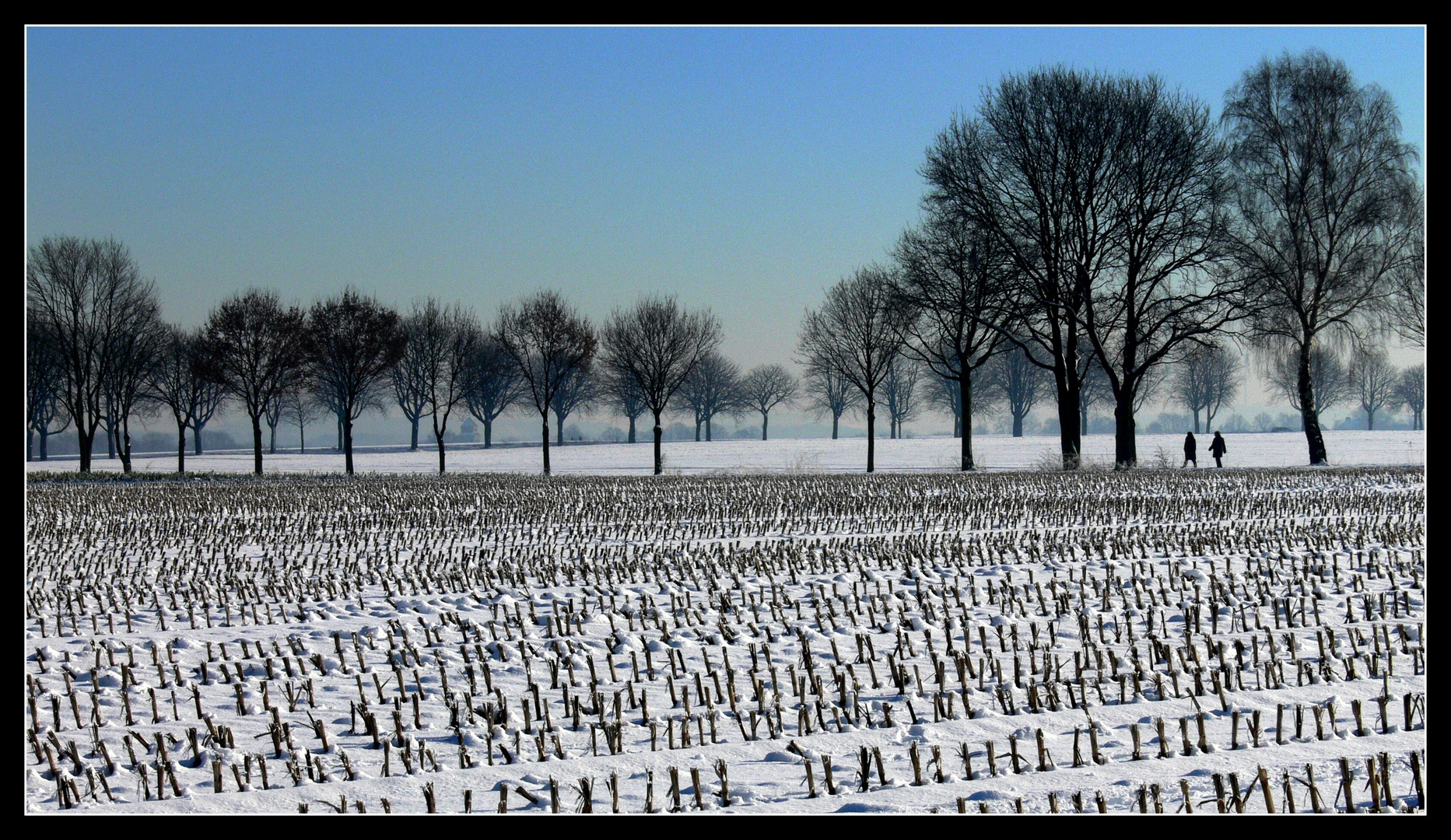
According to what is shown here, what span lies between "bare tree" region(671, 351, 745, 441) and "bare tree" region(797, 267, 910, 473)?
145 feet

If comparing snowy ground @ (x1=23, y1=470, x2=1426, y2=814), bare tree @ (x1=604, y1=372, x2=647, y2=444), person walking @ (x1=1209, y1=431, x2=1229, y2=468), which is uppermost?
bare tree @ (x1=604, y1=372, x2=647, y2=444)

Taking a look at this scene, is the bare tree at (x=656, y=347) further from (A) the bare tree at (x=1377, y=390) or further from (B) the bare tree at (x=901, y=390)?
(A) the bare tree at (x=1377, y=390)

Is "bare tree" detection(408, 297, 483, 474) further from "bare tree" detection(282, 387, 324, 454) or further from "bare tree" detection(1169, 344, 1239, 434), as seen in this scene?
"bare tree" detection(1169, 344, 1239, 434)

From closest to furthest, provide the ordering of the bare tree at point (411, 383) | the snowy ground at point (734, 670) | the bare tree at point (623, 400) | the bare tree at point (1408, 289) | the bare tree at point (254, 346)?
the snowy ground at point (734, 670) → the bare tree at point (1408, 289) → the bare tree at point (254, 346) → the bare tree at point (411, 383) → the bare tree at point (623, 400)

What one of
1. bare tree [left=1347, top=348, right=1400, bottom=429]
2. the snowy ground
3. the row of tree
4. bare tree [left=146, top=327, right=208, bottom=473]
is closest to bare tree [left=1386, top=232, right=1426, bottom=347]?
the row of tree

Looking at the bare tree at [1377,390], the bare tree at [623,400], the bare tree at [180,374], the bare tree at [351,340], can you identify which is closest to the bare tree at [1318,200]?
the bare tree at [351,340]

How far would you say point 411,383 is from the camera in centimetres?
6838

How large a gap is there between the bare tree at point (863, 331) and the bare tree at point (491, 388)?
31.6m

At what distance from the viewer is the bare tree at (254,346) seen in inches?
1515

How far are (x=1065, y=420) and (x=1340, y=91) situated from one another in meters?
12.4

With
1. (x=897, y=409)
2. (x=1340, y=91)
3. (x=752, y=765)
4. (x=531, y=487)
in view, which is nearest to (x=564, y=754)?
(x=752, y=765)

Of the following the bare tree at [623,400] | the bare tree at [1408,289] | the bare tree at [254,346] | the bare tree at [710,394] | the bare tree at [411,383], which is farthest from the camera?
the bare tree at [710,394]

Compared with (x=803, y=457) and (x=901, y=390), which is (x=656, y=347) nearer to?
(x=803, y=457)

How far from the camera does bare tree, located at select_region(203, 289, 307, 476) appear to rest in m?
38.5
